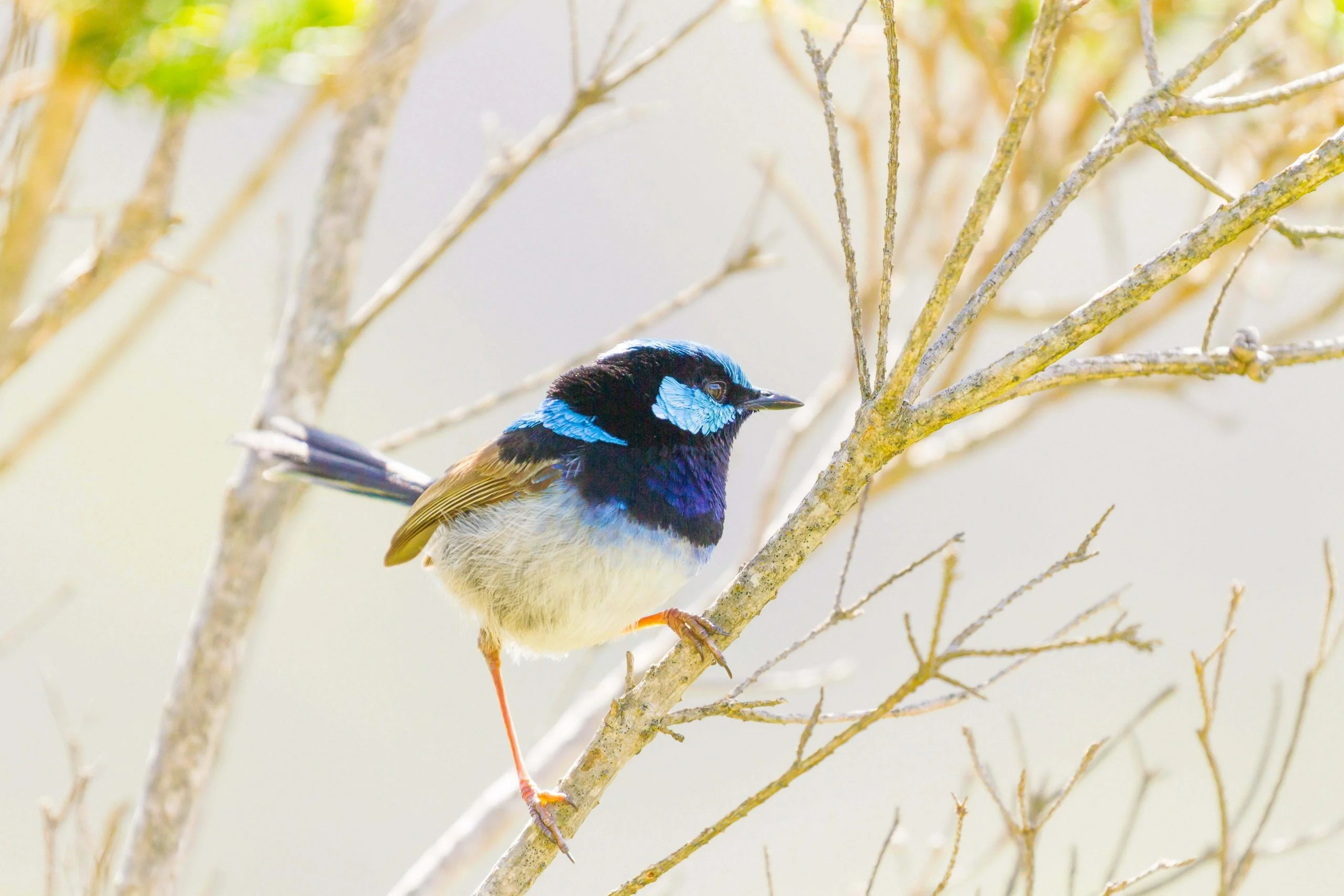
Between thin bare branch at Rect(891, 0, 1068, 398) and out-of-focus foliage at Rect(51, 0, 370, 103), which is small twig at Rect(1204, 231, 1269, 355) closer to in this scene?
thin bare branch at Rect(891, 0, 1068, 398)

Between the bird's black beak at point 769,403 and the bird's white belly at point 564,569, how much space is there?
39 cm

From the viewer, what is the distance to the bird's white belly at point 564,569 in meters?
2.57

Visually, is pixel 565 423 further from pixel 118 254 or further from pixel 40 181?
pixel 40 181

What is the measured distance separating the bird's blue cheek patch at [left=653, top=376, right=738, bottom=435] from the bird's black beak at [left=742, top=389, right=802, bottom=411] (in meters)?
0.04

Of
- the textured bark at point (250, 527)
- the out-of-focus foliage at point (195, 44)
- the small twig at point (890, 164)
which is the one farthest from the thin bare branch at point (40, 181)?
the small twig at point (890, 164)

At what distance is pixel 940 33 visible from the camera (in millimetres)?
3715

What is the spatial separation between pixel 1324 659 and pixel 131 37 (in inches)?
71.2

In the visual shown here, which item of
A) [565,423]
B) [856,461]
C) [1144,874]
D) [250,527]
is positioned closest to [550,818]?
[856,461]

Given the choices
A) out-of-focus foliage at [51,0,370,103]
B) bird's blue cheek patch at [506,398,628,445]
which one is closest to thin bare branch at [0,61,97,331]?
out-of-focus foliage at [51,0,370,103]

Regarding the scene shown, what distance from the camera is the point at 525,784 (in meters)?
2.46

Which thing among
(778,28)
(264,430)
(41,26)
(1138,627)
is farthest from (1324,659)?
(778,28)

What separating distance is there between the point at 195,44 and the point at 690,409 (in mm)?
1476

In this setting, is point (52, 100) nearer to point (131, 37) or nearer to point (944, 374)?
point (131, 37)

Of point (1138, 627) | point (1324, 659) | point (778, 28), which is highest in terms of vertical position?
point (778, 28)
